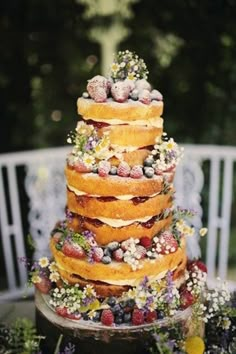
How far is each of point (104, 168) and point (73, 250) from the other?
1.02 ft

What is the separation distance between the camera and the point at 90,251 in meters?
2.15

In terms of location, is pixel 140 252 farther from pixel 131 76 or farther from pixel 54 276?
pixel 131 76

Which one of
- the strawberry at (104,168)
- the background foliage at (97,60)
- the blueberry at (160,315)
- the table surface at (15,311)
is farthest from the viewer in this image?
the background foliage at (97,60)

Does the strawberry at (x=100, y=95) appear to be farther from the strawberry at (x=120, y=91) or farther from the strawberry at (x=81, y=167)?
the strawberry at (x=81, y=167)

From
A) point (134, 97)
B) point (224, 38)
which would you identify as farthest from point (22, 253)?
point (224, 38)

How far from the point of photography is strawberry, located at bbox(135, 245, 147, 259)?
213cm

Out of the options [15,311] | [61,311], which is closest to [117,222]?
[61,311]

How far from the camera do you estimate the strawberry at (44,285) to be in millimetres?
2361

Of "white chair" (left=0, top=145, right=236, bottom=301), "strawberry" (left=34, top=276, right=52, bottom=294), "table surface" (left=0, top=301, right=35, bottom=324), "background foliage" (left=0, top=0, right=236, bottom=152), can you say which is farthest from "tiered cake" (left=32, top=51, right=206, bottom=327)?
"background foliage" (left=0, top=0, right=236, bottom=152)

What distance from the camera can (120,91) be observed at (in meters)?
2.11

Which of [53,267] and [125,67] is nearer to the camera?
[125,67]

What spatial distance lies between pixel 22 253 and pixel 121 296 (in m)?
1.23

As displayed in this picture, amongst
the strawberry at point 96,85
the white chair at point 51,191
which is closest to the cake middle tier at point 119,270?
the strawberry at point 96,85

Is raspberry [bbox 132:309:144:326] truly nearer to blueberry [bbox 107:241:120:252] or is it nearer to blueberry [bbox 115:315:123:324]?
blueberry [bbox 115:315:123:324]
